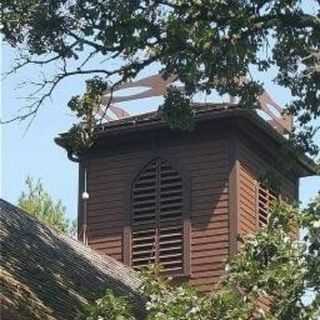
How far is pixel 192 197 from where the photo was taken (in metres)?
23.0

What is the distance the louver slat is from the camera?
23000mm

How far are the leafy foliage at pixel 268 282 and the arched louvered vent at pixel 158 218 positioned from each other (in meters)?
12.7

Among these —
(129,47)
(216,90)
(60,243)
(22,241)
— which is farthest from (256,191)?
(129,47)

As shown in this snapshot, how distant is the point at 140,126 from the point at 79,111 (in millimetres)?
8996

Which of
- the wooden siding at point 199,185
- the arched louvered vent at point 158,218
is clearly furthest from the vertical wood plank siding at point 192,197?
the arched louvered vent at point 158,218

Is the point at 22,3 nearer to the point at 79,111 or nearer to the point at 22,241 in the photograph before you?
the point at 79,111

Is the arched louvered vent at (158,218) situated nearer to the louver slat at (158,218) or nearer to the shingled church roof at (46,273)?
the louver slat at (158,218)

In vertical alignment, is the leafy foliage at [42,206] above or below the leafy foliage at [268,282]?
above

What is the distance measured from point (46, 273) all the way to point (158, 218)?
7.70 meters

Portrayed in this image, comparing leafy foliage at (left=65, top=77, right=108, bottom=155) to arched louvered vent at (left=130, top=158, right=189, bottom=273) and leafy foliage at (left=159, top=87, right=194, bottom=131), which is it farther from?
arched louvered vent at (left=130, top=158, right=189, bottom=273)

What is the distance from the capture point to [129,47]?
1292 centimetres

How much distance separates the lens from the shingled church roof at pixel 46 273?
1365 centimetres

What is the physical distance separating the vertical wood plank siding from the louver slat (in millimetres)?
219

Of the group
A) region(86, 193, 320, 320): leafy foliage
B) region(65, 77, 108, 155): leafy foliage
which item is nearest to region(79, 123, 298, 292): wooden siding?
region(65, 77, 108, 155): leafy foliage
